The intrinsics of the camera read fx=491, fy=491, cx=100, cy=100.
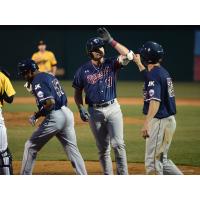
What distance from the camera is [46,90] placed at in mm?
5074

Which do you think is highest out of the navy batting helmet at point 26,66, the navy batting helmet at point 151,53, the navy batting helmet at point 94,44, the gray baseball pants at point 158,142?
the navy batting helmet at point 94,44

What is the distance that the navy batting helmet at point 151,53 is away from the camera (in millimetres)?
4905

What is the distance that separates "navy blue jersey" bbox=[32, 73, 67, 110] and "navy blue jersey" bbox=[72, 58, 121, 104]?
1.10 ft

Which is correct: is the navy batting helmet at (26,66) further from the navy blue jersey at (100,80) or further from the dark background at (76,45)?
the dark background at (76,45)

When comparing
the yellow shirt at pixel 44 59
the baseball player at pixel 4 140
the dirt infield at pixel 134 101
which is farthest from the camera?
the dirt infield at pixel 134 101

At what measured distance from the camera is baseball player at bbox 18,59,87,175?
512 cm

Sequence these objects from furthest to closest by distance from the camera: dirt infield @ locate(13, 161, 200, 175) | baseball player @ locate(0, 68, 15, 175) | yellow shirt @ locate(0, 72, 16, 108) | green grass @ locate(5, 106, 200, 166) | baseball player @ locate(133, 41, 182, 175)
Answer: green grass @ locate(5, 106, 200, 166), dirt infield @ locate(13, 161, 200, 175), yellow shirt @ locate(0, 72, 16, 108), baseball player @ locate(0, 68, 15, 175), baseball player @ locate(133, 41, 182, 175)

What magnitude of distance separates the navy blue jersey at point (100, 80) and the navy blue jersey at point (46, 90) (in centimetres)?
34

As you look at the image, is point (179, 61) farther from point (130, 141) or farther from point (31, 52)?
point (130, 141)

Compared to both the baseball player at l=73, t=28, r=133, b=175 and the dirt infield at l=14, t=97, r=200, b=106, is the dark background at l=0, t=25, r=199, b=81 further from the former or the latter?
the baseball player at l=73, t=28, r=133, b=175

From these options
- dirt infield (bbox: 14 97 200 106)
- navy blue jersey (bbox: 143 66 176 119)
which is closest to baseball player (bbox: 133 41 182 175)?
navy blue jersey (bbox: 143 66 176 119)

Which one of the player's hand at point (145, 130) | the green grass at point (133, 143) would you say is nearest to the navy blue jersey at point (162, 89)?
the player's hand at point (145, 130)

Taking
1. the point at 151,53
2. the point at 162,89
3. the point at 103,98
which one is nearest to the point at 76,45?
the point at 103,98
